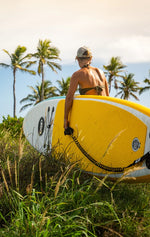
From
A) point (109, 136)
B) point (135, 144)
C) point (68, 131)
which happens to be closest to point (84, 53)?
point (68, 131)

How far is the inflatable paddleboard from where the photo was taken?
3.24 metres

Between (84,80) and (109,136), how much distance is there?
1007 millimetres

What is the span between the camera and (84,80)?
4.15 meters

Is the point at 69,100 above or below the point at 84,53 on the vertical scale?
below

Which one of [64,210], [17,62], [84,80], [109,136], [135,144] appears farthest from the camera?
[17,62]

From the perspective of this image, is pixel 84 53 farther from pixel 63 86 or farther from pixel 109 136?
pixel 63 86

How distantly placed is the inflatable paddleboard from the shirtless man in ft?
0.33

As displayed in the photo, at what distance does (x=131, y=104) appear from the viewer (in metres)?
3.48

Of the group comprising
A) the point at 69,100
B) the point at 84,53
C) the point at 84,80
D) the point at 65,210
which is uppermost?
the point at 84,53

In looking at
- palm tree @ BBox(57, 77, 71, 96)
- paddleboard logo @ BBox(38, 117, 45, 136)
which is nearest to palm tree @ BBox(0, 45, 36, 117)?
palm tree @ BBox(57, 77, 71, 96)

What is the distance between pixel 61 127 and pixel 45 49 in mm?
31101

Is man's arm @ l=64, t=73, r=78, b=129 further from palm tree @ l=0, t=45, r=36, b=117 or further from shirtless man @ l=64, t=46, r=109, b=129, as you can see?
palm tree @ l=0, t=45, r=36, b=117

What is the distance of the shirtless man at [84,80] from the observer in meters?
4.15

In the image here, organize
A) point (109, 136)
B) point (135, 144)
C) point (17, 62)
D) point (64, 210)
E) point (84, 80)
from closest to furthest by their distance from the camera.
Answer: point (64, 210)
point (135, 144)
point (109, 136)
point (84, 80)
point (17, 62)
